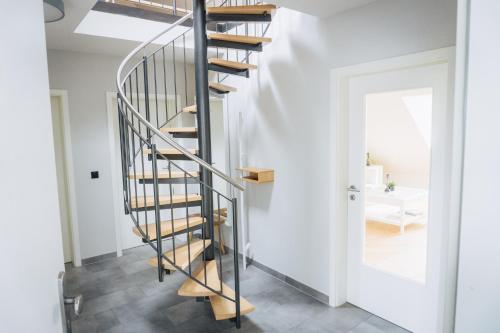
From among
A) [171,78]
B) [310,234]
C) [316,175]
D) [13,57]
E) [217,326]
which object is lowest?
[217,326]

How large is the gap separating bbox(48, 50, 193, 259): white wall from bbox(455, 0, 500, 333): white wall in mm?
4152

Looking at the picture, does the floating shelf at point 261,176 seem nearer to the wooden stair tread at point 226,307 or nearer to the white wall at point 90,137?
the wooden stair tread at point 226,307

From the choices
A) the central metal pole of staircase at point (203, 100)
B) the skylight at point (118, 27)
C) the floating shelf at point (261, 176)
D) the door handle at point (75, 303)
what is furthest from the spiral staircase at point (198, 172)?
the door handle at point (75, 303)

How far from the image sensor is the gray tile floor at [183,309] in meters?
2.66

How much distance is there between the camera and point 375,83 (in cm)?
260

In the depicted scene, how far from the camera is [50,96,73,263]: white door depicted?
383 cm

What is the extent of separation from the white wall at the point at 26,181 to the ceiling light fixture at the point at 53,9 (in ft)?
6.36

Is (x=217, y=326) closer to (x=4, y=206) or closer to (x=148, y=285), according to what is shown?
(x=148, y=285)

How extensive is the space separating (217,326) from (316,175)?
161 centimetres

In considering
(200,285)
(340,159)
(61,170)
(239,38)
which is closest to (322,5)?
(239,38)

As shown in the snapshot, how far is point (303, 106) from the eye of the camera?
307cm

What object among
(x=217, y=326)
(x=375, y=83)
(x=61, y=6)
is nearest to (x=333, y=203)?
(x=375, y=83)

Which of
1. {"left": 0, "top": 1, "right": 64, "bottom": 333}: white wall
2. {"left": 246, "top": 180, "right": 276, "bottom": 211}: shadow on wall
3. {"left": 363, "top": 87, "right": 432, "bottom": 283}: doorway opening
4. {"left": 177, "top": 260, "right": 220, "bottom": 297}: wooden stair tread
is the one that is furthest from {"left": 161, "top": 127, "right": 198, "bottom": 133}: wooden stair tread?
{"left": 0, "top": 1, "right": 64, "bottom": 333}: white wall

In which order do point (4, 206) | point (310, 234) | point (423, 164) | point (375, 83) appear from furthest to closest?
point (310, 234) → point (375, 83) → point (423, 164) → point (4, 206)
